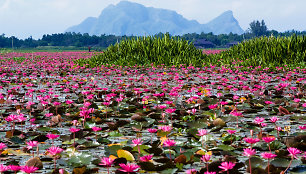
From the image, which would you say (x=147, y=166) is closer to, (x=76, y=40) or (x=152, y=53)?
(x=152, y=53)

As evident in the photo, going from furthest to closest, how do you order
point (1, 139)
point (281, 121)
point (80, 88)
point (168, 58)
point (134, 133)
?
point (168, 58) < point (80, 88) < point (281, 121) < point (134, 133) < point (1, 139)

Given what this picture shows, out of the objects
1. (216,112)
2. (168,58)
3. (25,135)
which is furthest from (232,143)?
(168,58)

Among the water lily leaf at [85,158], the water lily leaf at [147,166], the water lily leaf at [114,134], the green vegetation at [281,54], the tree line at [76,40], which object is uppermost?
the tree line at [76,40]

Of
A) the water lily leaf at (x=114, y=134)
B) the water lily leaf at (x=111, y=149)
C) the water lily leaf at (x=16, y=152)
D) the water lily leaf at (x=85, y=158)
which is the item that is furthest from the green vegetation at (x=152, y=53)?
the water lily leaf at (x=85, y=158)

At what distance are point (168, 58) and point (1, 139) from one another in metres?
10.6

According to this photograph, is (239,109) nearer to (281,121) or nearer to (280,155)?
(281,121)

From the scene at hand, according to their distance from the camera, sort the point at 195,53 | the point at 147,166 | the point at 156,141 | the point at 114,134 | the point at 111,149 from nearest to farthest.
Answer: the point at 147,166, the point at 111,149, the point at 156,141, the point at 114,134, the point at 195,53

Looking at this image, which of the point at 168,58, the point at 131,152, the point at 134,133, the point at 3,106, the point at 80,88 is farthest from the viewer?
the point at 168,58

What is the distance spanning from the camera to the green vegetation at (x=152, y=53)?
520 inches

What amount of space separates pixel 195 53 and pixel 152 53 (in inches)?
82.5

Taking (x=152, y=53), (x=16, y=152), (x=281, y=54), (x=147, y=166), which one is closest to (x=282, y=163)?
(x=147, y=166)

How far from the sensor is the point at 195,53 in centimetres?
1462

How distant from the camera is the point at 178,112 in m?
4.11

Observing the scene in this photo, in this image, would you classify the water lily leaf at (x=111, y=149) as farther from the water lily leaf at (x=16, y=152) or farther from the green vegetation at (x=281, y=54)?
the green vegetation at (x=281, y=54)
